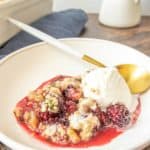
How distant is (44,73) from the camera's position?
2.02 feet

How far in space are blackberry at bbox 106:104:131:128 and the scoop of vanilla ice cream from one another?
2 centimetres

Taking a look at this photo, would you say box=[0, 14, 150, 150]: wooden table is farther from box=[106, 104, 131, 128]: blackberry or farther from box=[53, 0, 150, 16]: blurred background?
box=[106, 104, 131, 128]: blackberry

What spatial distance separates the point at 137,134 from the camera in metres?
0.46

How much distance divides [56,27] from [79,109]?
1.02 feet

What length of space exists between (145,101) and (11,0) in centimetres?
28

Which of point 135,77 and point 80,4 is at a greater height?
point 135,77

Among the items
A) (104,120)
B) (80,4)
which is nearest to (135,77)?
(104,120)

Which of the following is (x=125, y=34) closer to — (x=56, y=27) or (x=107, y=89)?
(x=56, y=27)

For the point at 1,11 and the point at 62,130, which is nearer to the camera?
the point at 62,130

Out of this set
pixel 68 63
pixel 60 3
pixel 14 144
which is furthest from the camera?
pixel 60 3

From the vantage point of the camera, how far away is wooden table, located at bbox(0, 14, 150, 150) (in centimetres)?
79

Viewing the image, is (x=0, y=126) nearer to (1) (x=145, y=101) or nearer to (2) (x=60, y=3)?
(1) (x=145, y=101)

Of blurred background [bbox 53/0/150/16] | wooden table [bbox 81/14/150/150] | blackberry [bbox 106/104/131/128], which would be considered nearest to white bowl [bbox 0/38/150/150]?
blackberry [bbox 106/104/131/128]

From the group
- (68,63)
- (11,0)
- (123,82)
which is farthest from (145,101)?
(11,0)
